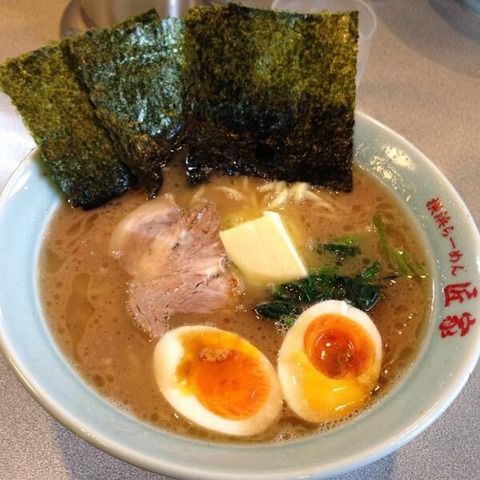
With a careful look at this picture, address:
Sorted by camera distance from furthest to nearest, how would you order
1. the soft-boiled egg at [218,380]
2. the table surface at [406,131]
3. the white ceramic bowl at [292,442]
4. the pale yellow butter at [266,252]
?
the pale yellow butter at [266,252], the table surface at [406,131], the soft-boiled egg at [218,380], the white ceramic bowl at [292,442]

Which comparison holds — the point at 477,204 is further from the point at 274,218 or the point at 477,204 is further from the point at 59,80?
the point at 59,80

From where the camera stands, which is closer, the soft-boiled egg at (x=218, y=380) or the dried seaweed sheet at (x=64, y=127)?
the soft-boiled egg at (x=218, y=380)

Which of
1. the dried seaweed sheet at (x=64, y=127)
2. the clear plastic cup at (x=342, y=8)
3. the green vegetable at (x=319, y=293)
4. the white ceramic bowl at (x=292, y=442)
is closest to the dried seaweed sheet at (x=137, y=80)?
the dried seaweed sheet at (x=64, y=127)

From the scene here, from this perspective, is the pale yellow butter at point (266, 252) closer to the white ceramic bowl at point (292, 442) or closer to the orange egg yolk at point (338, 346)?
the orange egg yolk at point (338, 346)

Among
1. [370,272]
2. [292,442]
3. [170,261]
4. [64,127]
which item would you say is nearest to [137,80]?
[64,127]

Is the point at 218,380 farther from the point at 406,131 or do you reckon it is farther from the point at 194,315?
the point at 406,131
